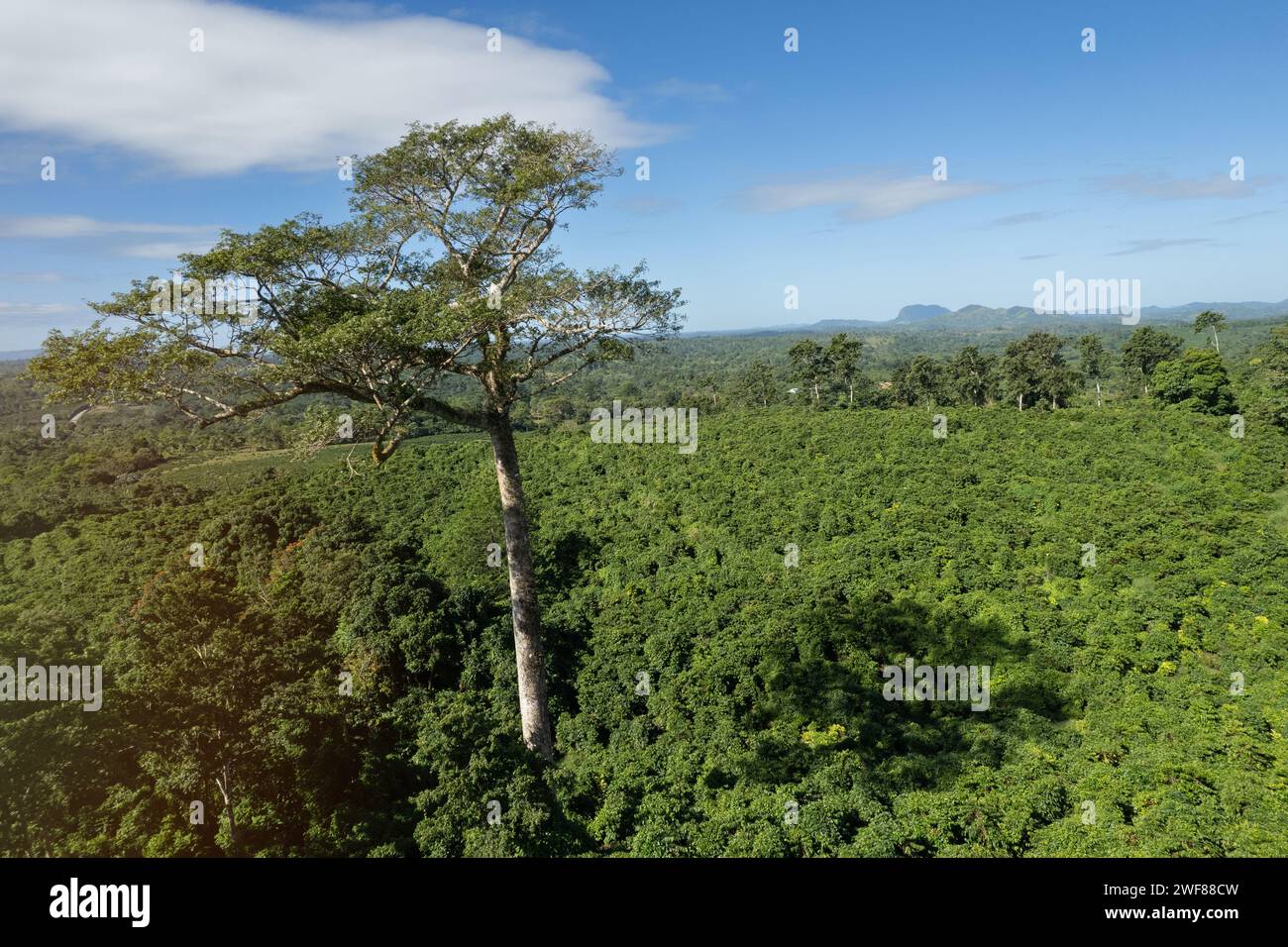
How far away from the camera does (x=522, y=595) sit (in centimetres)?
1031

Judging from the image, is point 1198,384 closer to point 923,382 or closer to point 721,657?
point 923,382

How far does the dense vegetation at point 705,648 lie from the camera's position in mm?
9852

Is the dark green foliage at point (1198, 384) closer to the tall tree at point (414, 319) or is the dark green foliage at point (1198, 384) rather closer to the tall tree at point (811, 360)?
the tall tree at point (811, 360)

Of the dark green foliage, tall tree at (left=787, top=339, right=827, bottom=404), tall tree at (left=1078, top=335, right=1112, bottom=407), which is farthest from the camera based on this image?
tall tree at (left=1078, top=335, right=1112, bottom=407)

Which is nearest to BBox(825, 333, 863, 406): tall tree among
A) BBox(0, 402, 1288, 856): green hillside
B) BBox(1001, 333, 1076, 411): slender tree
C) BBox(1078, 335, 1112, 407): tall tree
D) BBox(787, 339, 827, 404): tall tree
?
BBox(787, 339, 827, 404): tall tree

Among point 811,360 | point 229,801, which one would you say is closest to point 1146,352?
point 811,360

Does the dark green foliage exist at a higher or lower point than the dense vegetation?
higher

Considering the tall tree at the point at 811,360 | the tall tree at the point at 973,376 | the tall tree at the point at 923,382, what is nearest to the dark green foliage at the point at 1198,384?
the tall tree at the point at 973,376

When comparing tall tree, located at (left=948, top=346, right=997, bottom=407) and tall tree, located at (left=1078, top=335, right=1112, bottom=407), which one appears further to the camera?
tall tree, located at (left=1078, top=335, right=1112, bottom=407)

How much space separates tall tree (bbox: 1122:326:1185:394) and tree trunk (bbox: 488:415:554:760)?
58592mm

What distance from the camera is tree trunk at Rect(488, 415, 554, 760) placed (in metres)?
9.99

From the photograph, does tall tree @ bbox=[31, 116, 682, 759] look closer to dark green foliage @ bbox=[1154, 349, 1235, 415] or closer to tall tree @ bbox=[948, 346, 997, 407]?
dark green foliage @ bbox=[1154, 349, 1235, 415]

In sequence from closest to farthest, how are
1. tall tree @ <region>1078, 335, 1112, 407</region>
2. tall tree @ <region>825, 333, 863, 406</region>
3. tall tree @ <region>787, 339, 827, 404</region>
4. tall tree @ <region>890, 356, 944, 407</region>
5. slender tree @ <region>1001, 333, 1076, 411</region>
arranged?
1. tall tree @ <region>825, 333, 863, 406</region>
2. tall tree @ <region>787, 339, 827, 404</region>
3. slender tree @ <region>1001, 333, 1076, 411</region>
4. tall tree @ <region>890, 356, 944, 407</region>
5. tall tree @ <region>1078, 335, 1112, 407</region>

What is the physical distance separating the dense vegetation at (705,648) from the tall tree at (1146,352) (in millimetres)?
21210
